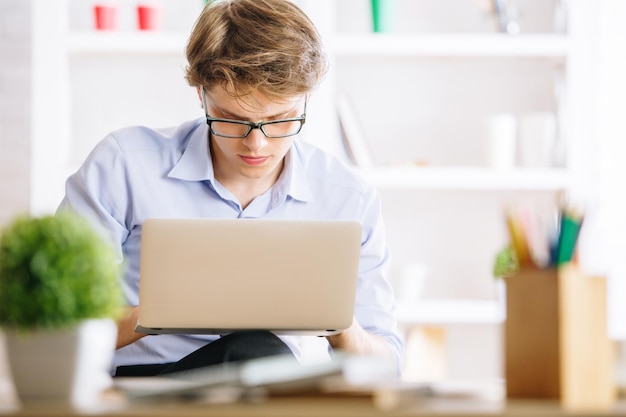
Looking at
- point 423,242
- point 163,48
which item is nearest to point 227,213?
point 163,48

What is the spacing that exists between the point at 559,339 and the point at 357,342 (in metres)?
0.85

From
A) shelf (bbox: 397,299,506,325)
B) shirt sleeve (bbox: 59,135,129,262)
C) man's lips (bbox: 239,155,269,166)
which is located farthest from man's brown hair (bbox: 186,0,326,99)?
shelf (bbox: 397,299,506,325)

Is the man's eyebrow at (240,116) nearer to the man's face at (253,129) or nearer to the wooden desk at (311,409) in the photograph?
the man's face at (253,129)

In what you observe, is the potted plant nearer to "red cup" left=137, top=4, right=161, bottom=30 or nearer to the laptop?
the laptop

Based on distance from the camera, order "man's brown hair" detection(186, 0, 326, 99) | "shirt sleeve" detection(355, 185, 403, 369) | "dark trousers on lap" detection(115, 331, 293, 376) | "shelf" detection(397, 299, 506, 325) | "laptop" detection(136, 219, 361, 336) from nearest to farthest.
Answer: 1. "laptop" detection(136, 219, 361, 336)
2. "dark trousers on lap" detection(115, 331, 293, 376)
3. "man's brown hair" detection(186, 0, 326, 99)
4. "shirt sleeve" detection(355, 185, 403, 369)
5. "shelf" detection(397, 299, 506, 325)

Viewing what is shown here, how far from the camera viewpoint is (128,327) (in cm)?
185

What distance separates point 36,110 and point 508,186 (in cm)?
158

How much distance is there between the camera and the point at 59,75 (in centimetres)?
309

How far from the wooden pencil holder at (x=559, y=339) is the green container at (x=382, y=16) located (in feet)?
7.28

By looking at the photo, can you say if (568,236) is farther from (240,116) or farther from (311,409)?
(240,116)

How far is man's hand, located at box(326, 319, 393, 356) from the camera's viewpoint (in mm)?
1854

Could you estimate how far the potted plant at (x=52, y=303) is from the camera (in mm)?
988

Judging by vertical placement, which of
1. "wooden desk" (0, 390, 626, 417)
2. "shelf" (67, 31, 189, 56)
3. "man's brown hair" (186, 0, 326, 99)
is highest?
"shelf" (67, 31, 189, 56)

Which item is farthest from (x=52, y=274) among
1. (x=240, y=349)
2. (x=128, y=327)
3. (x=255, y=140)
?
(x=255, y=140)
